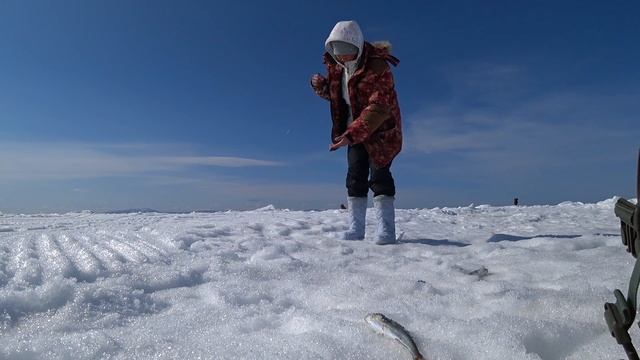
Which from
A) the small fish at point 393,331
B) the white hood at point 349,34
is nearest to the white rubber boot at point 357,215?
the white hood at point 349,34

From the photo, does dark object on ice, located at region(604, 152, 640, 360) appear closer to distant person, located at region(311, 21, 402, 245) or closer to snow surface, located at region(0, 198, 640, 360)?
snow surface, located at region(0, 198, 640, 360)

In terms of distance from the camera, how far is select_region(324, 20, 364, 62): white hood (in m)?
3.91

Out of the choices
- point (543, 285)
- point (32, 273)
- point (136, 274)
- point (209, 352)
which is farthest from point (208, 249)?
point (543, 285)

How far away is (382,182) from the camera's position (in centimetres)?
395

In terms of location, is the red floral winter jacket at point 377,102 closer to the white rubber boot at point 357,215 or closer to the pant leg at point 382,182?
the pant leg at point 382,182

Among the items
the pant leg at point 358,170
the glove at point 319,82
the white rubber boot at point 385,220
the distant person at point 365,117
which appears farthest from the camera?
the glove at point 319,82

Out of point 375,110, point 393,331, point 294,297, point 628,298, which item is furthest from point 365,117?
point 628,298

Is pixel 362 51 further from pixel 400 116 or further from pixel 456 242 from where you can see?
pixel 456 242

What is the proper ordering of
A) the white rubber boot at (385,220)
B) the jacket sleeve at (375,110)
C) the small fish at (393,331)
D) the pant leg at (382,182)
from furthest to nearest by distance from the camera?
the pant leg at (382,182)
the white rubber boot at (385,220)
the jacket sleeve at (375,110)
the small fish at (393,331)

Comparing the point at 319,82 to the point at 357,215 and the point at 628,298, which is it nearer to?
the point at 357,215

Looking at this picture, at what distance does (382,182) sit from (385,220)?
14.4 inches

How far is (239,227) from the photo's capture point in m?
4.50

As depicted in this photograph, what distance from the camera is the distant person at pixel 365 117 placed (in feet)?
12.2

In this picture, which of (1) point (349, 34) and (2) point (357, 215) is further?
(2) point (357, 215)
